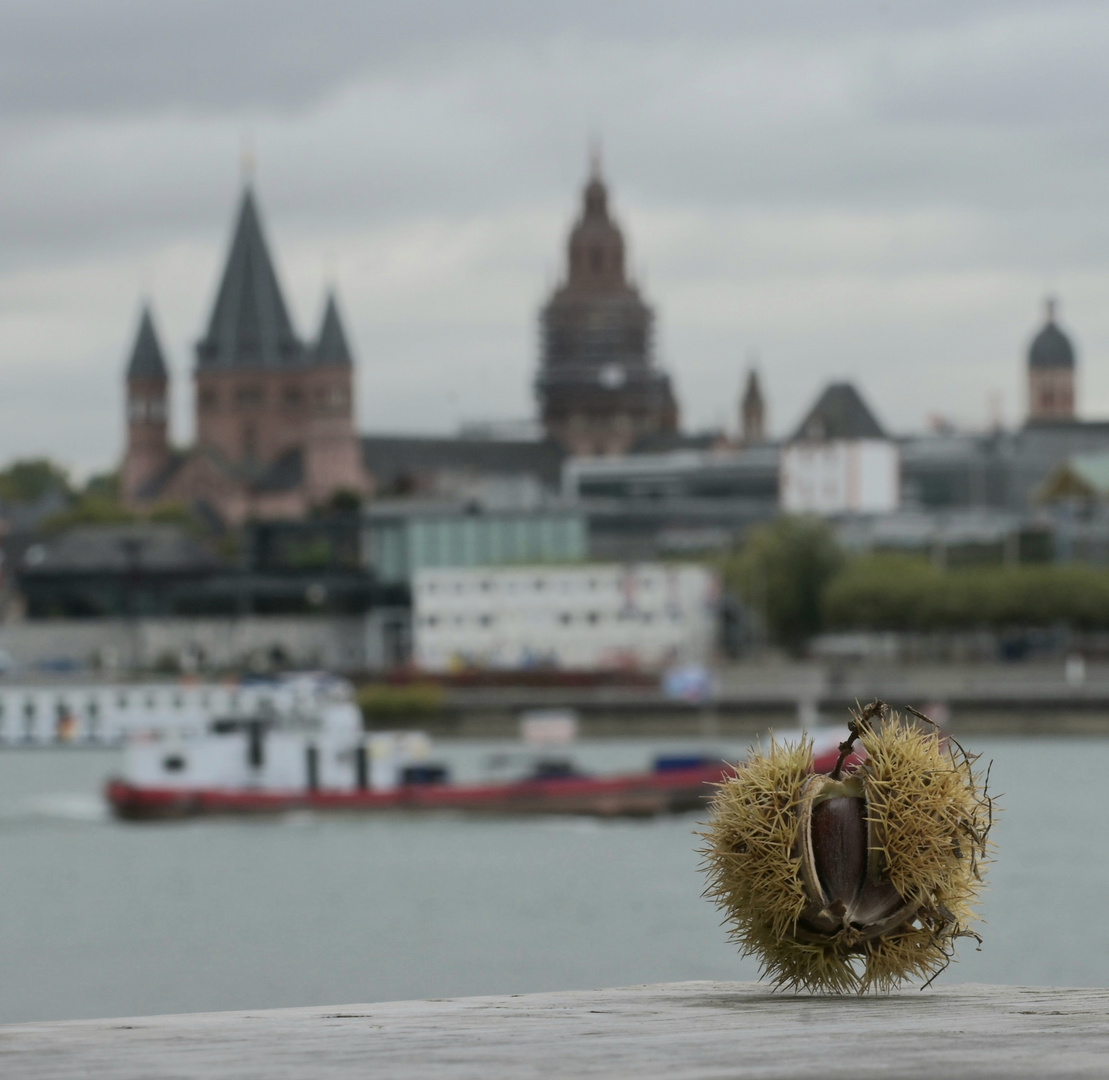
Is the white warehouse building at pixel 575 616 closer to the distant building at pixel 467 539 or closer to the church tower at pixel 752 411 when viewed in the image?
the distant building at pixel 467 539

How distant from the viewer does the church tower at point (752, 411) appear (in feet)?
574

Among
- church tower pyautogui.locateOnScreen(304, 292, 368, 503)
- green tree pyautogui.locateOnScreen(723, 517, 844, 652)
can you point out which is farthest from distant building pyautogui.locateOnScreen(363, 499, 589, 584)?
church tower pyautogui.locateOnScreen(304, 292, 368, 503)

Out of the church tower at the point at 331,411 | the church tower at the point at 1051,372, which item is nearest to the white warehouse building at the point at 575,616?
the church tower at the point at 331,411

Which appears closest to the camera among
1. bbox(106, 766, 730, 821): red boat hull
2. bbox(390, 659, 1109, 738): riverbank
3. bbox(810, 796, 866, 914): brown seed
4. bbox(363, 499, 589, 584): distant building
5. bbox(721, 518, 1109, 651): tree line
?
bbox(810, 796, 866, 914): brown seed

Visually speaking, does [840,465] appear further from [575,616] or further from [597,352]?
[597,352]

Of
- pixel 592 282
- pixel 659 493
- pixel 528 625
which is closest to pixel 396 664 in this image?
pixel 528 625

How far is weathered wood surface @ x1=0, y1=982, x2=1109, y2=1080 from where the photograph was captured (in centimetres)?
581

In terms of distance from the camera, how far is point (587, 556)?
115m

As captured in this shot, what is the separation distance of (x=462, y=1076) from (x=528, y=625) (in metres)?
93.8

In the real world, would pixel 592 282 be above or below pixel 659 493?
above

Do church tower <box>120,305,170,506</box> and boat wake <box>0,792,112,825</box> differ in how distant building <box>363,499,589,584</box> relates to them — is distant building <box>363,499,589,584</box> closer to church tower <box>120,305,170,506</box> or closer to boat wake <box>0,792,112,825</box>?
boat wake <box>0,792,112,825</box>

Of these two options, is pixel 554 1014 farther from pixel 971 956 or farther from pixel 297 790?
pixel 297 790

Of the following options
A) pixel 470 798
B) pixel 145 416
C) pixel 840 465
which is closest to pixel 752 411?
pixel 145 416

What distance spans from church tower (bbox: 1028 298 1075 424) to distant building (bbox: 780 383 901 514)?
3963 centimetres
